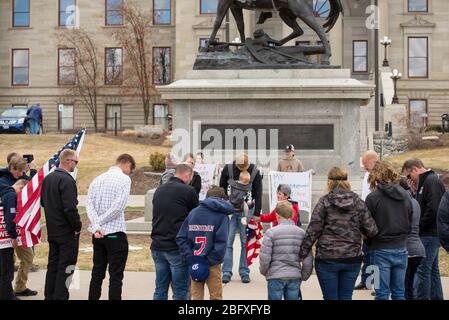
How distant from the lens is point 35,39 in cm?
6162

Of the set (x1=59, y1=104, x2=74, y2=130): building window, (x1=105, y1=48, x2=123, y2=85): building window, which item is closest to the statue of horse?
(x1=105, y1=48, x2=123, y2=85): building window

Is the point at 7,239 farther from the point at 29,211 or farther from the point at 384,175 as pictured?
the point at 384,175

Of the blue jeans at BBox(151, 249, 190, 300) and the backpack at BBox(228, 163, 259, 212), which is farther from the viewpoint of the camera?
the backpack at BBox(228, 163, 259, 212)

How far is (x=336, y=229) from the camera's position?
7359 mm

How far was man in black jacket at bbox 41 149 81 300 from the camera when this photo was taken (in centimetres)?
834

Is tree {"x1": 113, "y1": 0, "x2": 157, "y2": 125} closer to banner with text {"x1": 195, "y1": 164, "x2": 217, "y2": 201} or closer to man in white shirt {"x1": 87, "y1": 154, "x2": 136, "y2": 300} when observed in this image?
banner with text {"x1": 195, "y1": 164, "x2": 217, "y2": 201}

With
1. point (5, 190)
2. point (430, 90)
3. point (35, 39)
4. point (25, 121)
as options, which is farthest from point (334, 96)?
point (35, 39)

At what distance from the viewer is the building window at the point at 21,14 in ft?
204

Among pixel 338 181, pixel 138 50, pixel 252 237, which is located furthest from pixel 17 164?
pixel 138 50

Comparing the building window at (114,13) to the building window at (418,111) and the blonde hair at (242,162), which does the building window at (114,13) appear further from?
the blonde hair at (242,162)

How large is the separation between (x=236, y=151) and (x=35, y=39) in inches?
2002

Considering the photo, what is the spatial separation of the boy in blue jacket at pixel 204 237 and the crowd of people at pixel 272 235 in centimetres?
1

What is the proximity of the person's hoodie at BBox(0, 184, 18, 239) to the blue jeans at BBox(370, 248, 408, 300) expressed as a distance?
4306mm
